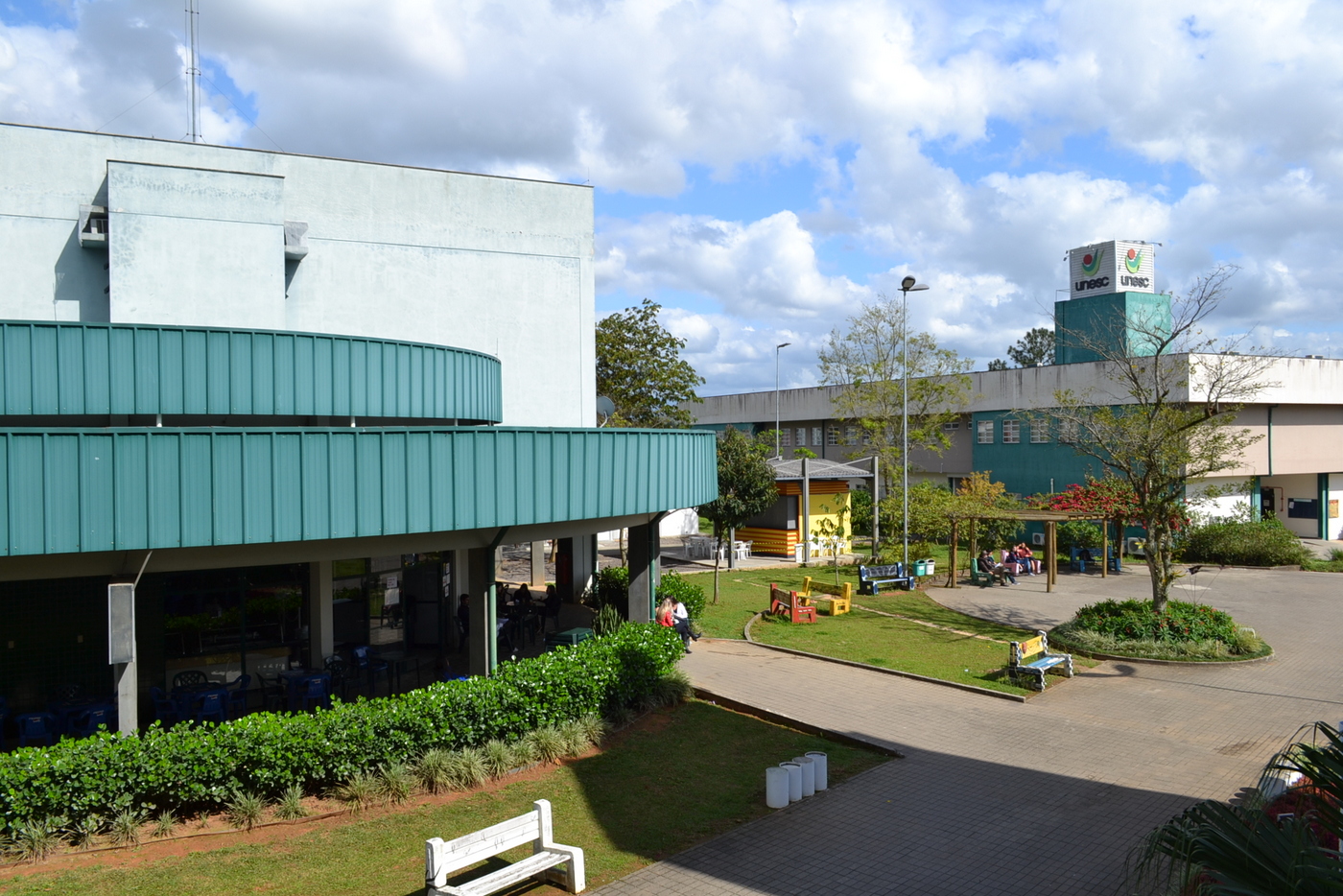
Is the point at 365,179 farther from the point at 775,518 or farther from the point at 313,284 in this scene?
the point at 775,518

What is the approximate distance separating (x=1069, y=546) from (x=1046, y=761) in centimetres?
2316

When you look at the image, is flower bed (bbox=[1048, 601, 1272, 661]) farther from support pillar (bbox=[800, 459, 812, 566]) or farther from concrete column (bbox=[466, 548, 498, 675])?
concrete column (bbox=[466, 548, 498, 675])

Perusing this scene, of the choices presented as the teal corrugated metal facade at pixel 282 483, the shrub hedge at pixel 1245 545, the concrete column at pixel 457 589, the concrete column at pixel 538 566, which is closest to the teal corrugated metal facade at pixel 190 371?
the teal corrugated metal facade at pixel 282 483

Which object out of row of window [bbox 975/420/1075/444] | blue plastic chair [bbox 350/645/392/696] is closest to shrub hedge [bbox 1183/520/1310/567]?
row of window [bbox 975/420/1075/444]

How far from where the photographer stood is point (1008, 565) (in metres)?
29.9

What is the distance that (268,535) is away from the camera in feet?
34.3

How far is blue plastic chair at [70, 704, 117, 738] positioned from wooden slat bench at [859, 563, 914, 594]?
19199mm

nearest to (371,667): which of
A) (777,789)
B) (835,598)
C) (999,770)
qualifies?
(777,789)

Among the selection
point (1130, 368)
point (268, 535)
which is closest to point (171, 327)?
point (268, 535)

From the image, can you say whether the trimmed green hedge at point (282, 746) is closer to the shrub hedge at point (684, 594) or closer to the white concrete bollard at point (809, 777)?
the white concrete bollard at point (809, 777)

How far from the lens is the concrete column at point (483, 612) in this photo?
13297 mm

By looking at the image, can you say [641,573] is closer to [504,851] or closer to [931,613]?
[504,851]

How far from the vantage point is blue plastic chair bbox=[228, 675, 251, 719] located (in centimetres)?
1413

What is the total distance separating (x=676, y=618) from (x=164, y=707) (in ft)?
31.1
